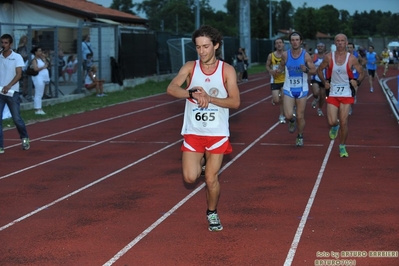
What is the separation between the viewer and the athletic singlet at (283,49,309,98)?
13.1 m

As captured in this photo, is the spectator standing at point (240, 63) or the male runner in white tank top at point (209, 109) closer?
the male runner in white tank top at point (209, 109)

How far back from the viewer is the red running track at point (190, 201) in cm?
662

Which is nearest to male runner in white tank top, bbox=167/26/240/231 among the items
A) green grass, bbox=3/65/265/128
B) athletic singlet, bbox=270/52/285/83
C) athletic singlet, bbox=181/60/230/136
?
athletic singlet, bbox=181/60/230/136

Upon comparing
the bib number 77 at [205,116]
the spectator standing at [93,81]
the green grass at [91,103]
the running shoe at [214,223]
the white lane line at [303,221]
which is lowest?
the white lane line at [303,221]

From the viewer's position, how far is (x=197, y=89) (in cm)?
665

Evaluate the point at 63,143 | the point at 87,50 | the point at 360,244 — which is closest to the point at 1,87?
the point at 63,143

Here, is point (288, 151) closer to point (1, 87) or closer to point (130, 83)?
point (1, 87)

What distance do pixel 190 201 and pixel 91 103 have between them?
14438 mm

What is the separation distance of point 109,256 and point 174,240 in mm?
756

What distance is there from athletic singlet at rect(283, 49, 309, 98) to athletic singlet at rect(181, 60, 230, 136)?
19.7ft

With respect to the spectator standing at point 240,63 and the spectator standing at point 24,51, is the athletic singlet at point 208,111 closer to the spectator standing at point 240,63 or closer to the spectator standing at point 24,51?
the spectator standing at point 24,51

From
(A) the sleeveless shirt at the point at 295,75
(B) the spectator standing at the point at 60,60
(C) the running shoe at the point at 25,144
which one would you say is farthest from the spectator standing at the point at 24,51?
(A) the sleeveless shirt at the point at 295,75

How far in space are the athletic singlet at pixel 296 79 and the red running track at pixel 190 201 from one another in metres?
1.00

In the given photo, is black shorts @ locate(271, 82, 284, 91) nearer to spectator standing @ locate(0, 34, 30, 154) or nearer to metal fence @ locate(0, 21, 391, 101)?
spectator standing @ locate(0, 34, 30, 154)
